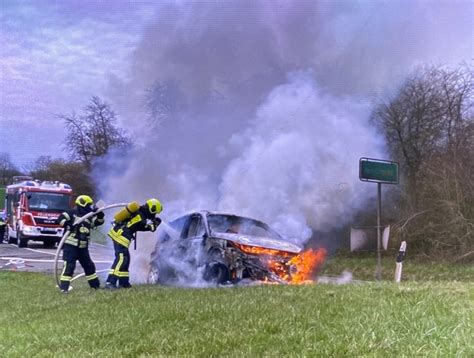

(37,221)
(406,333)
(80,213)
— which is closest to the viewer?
(406,333)

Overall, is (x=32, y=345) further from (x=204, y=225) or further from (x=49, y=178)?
(x=49, y=178)

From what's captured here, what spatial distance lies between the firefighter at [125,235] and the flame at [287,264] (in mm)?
1646

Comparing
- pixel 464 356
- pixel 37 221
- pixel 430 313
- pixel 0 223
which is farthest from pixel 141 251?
pixel 0 223

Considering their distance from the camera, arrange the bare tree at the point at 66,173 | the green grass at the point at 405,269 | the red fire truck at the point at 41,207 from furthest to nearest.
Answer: the red fire truck at the point at 41,207, the bare tree at the point at 66,173, the green grass at the point at 405,269

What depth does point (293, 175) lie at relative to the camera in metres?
11.8

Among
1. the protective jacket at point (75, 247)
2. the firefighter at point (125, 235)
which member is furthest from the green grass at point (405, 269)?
the protective jacket at point (75, 247)

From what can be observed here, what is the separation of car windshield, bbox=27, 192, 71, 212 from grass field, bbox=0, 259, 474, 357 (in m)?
16.1

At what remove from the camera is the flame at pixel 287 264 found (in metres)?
8.55

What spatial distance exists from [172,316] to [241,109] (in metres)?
8.40

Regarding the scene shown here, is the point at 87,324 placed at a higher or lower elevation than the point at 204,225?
lower

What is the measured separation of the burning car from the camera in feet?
28.0

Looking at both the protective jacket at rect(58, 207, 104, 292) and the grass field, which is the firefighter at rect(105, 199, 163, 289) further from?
the grass field

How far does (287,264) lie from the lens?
880cm

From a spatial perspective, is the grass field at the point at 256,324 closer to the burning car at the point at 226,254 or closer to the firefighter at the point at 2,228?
the burning car at the point at 226,254
